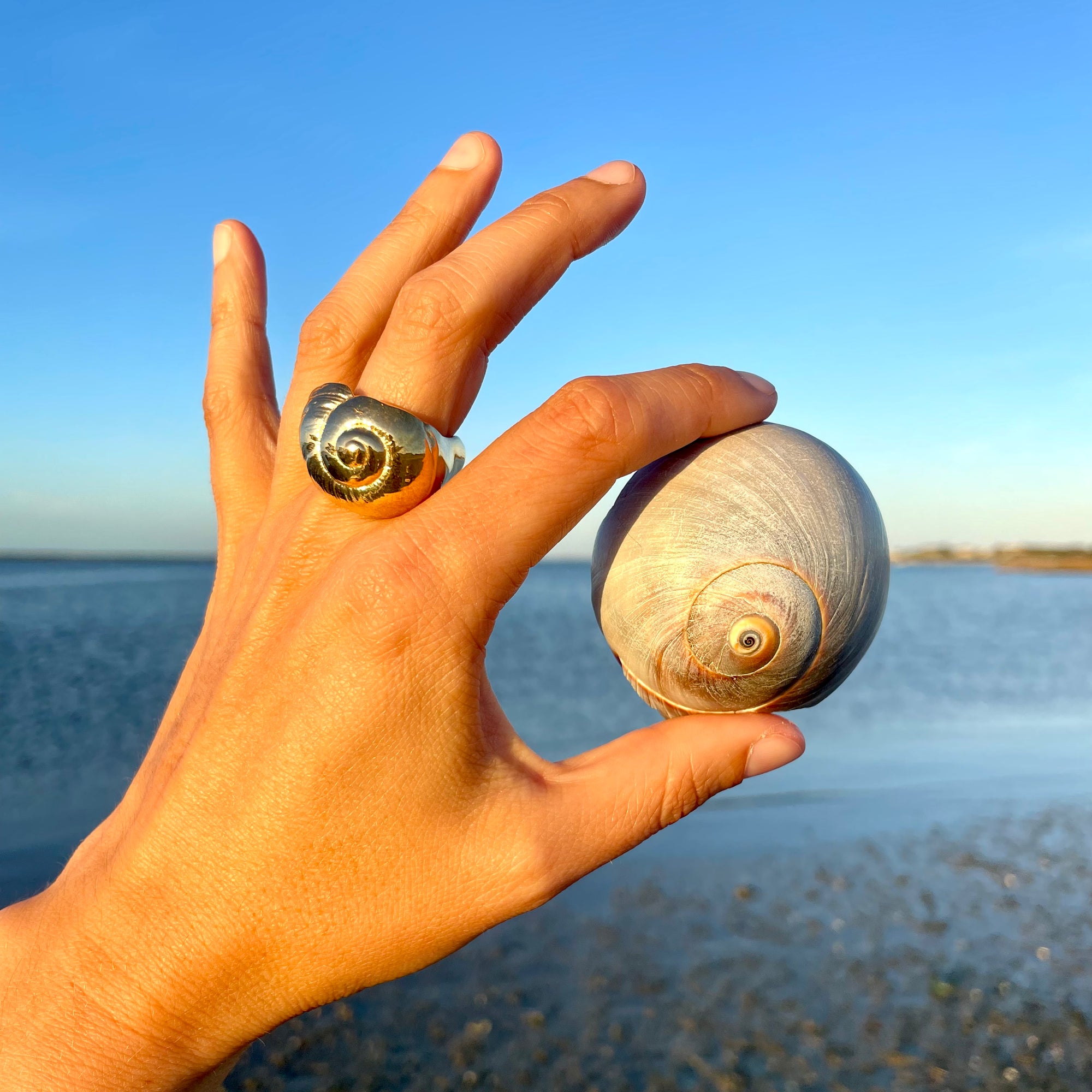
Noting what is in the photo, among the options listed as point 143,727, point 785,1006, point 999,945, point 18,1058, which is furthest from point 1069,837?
point 143,727

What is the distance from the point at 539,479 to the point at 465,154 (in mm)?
1319

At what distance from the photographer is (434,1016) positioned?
4.72 meters

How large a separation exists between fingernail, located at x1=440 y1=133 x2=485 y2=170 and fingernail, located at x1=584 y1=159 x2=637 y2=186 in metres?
0.46

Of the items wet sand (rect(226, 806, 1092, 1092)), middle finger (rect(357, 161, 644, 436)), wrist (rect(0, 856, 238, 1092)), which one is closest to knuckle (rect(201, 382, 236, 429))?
middle finger (rect(357, 161, 644, 436))

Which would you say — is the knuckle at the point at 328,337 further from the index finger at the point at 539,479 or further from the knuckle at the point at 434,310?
the index finger at the point at 539,479

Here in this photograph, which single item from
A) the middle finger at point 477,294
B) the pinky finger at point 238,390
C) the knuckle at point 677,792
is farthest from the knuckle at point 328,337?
the knuckle at point 677,792

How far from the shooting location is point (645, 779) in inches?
82.7

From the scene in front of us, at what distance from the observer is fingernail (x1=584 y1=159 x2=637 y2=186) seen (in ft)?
7.69

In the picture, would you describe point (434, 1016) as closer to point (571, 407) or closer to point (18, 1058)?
point (18, 1058)

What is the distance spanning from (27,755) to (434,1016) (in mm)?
6523

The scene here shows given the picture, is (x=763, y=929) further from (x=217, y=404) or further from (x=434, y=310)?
(x=434, y=310)

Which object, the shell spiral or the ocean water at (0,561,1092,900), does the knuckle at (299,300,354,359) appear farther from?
the ocean water at (0,561,1092,900)

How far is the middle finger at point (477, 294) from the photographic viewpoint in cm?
207

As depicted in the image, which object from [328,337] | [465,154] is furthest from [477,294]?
[465,154]
